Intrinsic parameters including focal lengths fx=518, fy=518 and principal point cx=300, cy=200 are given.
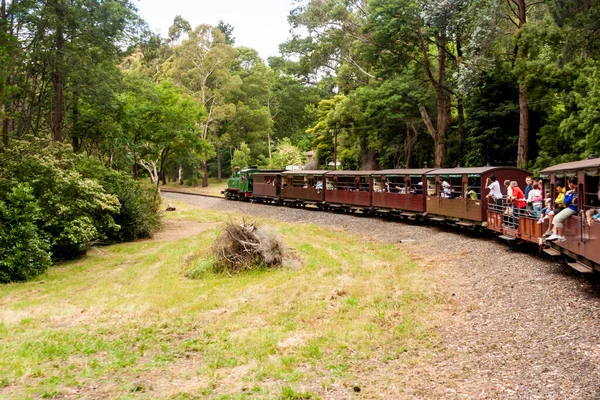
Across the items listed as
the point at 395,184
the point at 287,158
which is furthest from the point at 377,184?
the point at 287,158

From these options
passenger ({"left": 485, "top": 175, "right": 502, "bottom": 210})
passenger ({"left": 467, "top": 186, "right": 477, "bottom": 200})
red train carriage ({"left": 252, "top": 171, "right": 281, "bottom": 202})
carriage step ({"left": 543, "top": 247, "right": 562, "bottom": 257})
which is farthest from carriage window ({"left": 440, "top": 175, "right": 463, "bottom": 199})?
red train carriage ({"left": 252, "top": 171, "right": 281, "bottom": 202})

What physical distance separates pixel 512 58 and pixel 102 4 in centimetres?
1989

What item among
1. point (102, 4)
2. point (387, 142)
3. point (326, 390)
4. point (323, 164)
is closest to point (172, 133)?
point (102, 4)

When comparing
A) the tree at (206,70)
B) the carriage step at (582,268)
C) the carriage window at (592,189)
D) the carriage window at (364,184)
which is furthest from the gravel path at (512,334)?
the tree at (206,70)

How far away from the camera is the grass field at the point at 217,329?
23.1 ft

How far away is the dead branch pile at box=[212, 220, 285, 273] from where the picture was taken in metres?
14.9

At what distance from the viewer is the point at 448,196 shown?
20344mm

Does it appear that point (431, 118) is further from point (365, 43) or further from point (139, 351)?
point (139, 351)

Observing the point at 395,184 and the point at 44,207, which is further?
the point at 395,184

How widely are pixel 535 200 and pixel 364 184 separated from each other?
14553 mm

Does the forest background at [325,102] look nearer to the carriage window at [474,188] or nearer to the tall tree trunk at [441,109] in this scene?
the tall tree trunk at [441,109]

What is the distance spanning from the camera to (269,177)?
39094 mm

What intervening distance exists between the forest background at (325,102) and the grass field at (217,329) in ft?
17.4

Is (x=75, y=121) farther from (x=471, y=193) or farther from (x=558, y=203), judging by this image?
(x=558, y=203)
